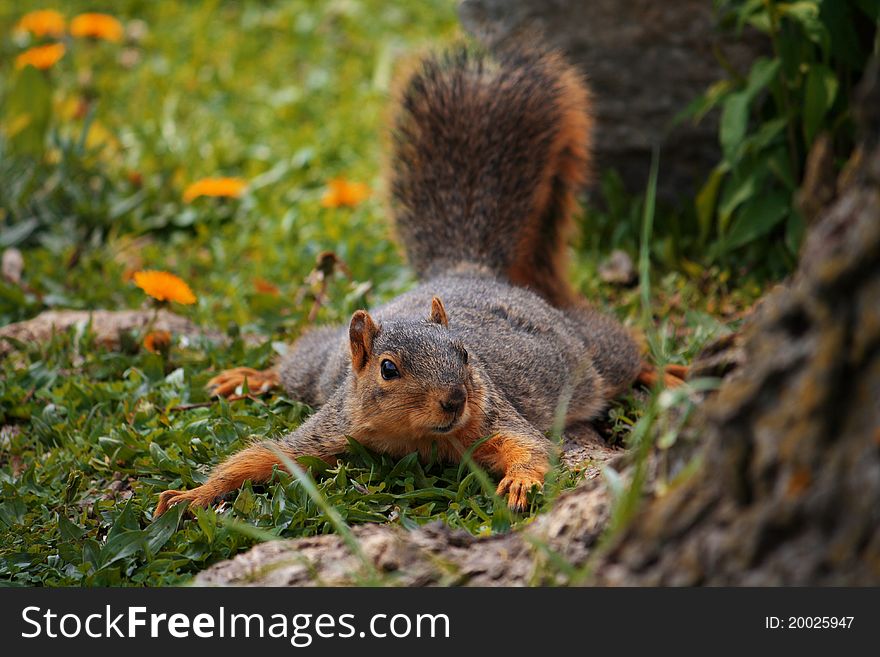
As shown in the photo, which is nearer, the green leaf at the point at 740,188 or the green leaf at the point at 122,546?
the green leaf at the point at 122,546

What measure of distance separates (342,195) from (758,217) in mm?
2168

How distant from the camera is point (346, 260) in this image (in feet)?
16.4

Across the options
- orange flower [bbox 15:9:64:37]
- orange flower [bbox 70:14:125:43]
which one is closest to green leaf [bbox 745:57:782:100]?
orange flower [bbox 70:14:125:43]

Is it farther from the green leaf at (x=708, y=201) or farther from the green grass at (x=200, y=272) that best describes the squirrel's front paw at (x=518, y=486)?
the green leaf at (x=708, y=201)

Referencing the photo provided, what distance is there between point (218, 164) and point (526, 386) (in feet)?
10.5

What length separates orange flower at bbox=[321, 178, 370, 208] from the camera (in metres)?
5.49

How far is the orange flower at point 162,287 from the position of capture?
3869 millimetres

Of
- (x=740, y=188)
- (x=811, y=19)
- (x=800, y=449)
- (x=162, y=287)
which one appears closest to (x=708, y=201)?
(x=740, y=188)

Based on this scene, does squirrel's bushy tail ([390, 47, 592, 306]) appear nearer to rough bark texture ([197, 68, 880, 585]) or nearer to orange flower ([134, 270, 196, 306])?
orange flower ([134, 270, 196, 306])

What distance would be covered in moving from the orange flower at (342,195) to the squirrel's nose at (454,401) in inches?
110

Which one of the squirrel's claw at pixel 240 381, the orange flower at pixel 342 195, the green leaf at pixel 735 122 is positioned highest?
the green leaf at pixel 735 122

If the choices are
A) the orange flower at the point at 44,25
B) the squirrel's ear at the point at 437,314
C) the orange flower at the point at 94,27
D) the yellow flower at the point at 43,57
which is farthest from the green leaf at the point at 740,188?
the orange flower at the point at 44,25

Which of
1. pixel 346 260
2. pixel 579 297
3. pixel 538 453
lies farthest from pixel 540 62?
pixel 538 453

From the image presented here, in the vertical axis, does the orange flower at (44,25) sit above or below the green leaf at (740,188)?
above
